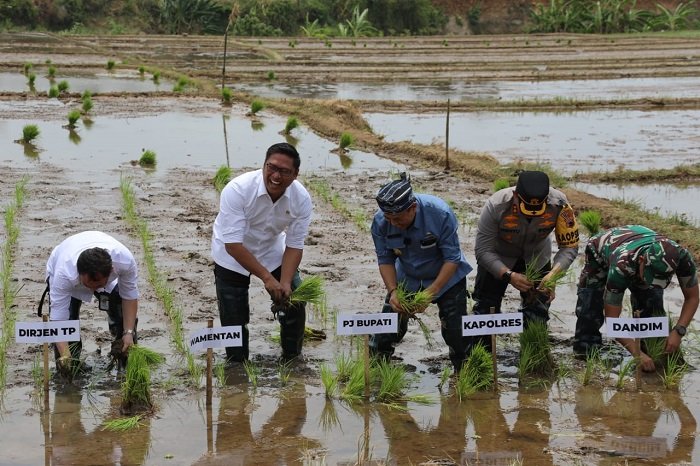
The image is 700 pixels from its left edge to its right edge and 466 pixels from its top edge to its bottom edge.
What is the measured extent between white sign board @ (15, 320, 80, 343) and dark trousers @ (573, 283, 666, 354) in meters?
2.91

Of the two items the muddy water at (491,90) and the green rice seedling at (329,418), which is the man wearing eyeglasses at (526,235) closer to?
the green rice seedling at (329,418)

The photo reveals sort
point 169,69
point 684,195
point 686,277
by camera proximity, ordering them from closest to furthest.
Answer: point 686,277
point 684,195
point 169,69

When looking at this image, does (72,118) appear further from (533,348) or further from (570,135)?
(533,348)

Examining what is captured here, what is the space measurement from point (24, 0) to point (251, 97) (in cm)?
2188

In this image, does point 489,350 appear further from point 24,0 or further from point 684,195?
point 24,0

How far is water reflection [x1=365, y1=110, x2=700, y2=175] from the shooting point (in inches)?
521

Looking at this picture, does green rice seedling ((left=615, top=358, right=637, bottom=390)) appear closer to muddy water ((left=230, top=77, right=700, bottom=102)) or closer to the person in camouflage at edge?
the person in camouflage at edge

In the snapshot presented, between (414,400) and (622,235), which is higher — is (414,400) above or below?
below

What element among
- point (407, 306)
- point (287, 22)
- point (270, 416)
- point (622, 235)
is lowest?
point (270, 416)

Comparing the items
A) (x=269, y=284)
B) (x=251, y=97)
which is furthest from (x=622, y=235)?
(x=251, y=97)

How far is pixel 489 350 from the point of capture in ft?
20.2

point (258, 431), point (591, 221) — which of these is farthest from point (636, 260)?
point (591, 221)

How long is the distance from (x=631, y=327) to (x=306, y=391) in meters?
1.77

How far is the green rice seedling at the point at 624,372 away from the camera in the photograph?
5750 millimetres
